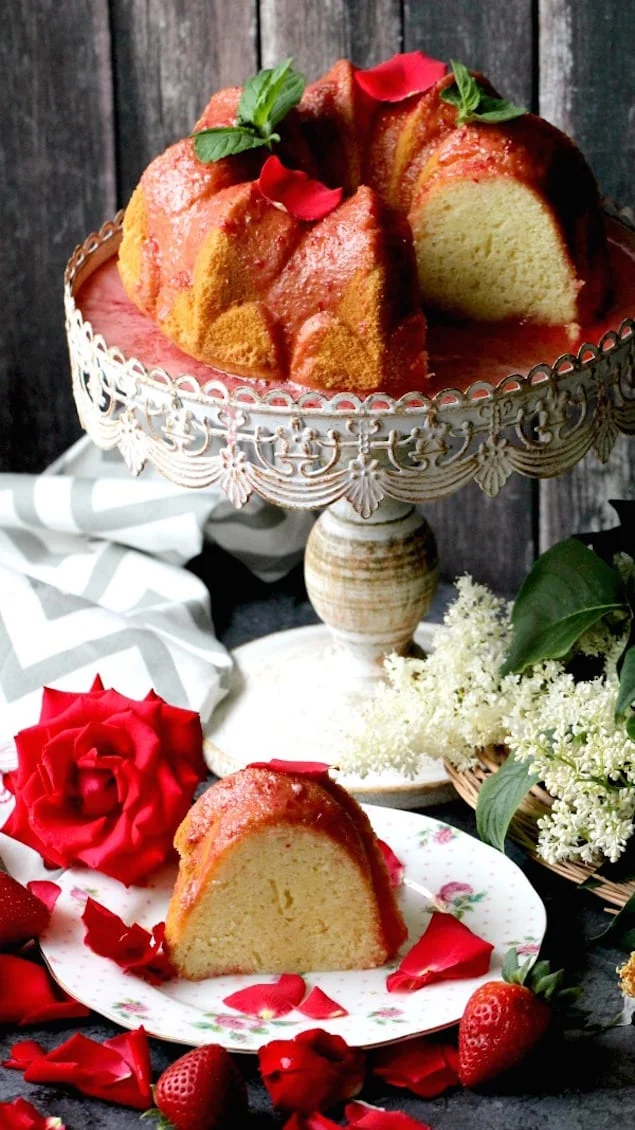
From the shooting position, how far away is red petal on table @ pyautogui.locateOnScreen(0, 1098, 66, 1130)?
111 cm

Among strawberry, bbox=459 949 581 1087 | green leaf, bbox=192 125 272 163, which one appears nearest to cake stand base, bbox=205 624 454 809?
strawberry, bbox=459 949 581 1087

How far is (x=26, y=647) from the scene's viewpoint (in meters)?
1.69

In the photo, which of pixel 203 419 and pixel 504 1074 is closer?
pixel 504 1074

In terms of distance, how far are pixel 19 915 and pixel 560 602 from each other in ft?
1.65

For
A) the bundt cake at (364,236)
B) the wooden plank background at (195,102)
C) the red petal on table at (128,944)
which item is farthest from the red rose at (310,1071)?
the wooden plank background at (195,102)

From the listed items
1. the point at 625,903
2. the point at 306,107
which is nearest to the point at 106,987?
the point at 625,903

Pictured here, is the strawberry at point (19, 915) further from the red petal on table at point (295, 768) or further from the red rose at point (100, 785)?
the red petal on table at point (295, 768)

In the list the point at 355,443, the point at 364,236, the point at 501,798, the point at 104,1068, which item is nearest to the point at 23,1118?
the point at 104,1068

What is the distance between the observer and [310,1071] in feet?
3.63

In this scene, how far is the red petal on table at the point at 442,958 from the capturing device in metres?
1.19

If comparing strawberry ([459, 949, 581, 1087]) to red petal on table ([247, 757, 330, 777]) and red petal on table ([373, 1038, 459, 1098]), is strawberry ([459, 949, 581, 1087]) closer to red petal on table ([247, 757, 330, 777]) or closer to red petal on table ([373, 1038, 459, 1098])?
red petal on table ([373, 1038, 459, 1098])

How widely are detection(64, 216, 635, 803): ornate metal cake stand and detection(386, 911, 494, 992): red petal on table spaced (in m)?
0.32

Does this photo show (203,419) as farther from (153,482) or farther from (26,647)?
(153,482)

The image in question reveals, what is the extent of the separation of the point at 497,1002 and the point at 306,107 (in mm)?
806
